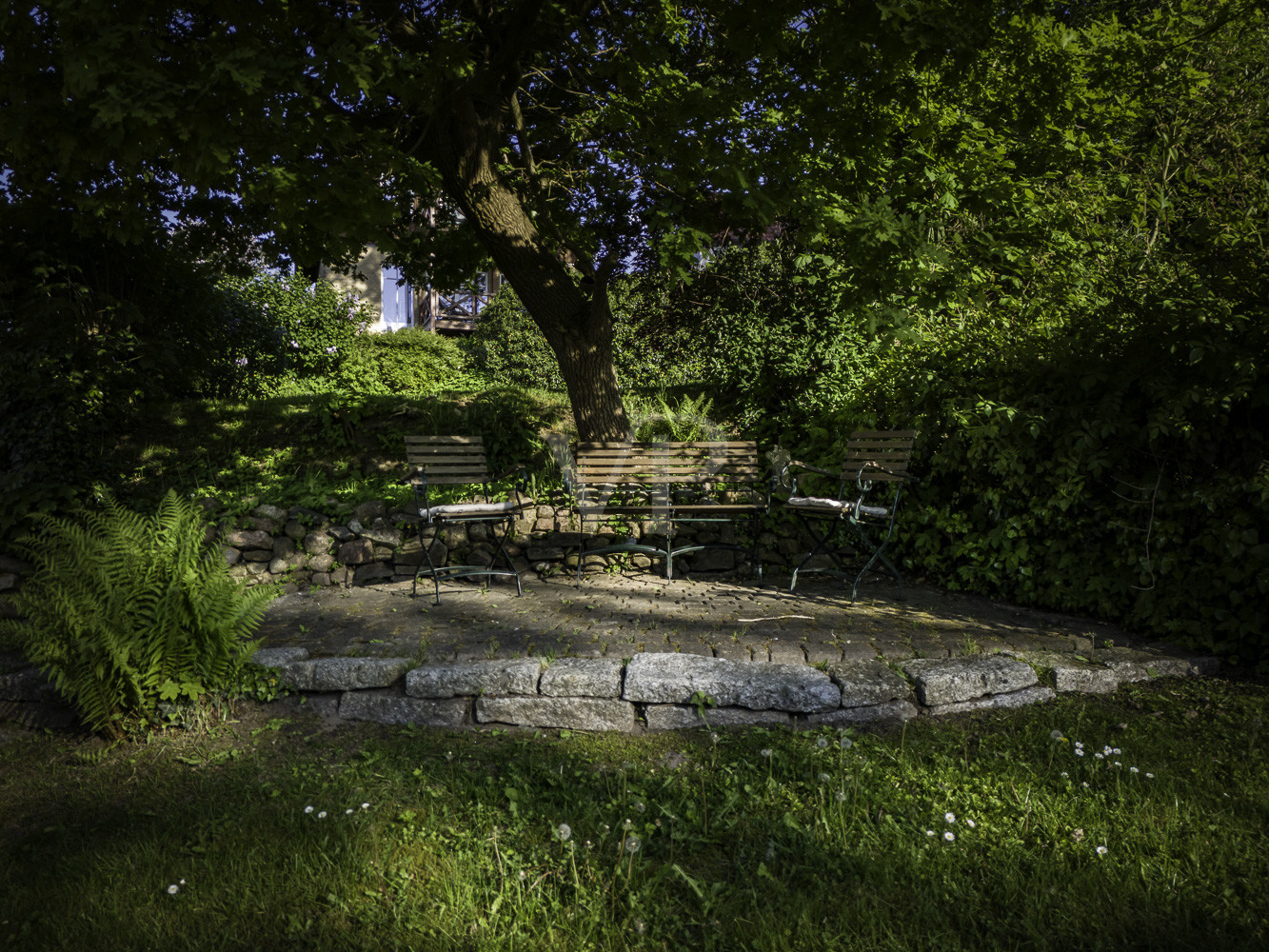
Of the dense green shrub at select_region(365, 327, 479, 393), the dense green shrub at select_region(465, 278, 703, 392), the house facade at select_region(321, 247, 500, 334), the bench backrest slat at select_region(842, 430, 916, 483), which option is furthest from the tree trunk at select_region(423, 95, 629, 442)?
the house facade at select_region(321, 247, 500, 334)

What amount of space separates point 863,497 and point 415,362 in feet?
28.2

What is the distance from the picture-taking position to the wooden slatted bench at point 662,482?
537 cm

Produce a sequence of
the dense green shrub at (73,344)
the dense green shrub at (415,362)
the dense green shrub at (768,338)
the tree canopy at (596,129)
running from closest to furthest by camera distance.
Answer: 1. the tree canopy at (596,129)
2. the dense green shrub at (73,344)
3. the dense green shrub at (768,338)
4. the dense green shrub at (415,362)

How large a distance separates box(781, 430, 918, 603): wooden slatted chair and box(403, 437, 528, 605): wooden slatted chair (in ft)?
6.68

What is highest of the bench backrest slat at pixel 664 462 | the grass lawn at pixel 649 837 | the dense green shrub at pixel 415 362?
the dense green shrub at pixel 415 362

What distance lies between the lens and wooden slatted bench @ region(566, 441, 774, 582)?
211 inches

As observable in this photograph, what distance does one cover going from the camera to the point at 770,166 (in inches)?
183

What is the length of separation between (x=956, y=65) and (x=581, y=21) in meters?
3.56

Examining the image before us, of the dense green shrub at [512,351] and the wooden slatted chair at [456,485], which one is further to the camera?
the dense green shrub at [512,351]

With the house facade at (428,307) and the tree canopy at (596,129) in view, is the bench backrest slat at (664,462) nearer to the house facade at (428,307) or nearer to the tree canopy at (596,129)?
the tree canopy at (596,129)

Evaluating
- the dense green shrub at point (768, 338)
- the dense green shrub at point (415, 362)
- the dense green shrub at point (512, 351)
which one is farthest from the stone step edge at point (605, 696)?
the dense green shrub at point (512, 351)

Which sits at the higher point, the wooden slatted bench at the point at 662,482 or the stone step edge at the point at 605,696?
the wooden slatted bench at the point at 662,482

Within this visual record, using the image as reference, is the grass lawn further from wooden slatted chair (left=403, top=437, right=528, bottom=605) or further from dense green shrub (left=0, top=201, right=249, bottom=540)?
dense green shrub (left=0, top=201, right=249, bottom=540)

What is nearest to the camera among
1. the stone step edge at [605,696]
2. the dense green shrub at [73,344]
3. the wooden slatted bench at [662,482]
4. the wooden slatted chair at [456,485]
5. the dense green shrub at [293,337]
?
the stone step edge at [605,696]
